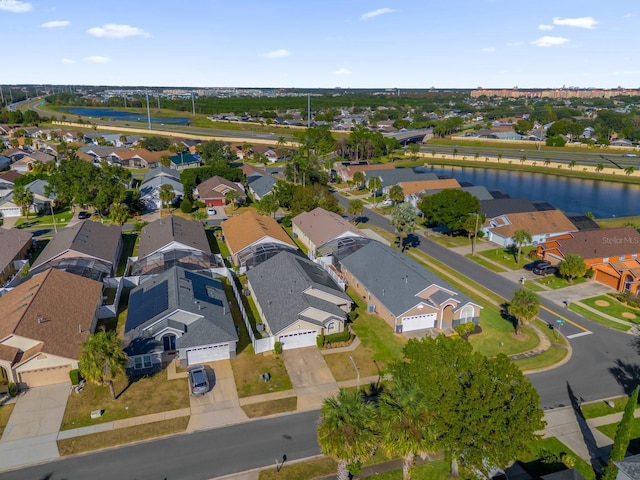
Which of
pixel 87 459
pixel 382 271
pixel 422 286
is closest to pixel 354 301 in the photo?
pixel 382 271

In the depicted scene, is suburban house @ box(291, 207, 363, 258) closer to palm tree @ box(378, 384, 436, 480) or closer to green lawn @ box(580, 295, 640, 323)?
green lawn @ box(580, 295, 640, 323)

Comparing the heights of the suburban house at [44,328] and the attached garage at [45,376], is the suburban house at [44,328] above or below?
above

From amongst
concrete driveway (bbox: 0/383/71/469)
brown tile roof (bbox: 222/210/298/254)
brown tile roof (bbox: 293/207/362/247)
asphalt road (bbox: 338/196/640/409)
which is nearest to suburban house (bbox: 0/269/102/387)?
concrete driveway (bbox: 0/383/71/469)

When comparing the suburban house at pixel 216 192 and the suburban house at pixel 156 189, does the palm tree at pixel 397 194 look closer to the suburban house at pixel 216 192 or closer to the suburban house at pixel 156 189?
the suburban house at pixel 216 192

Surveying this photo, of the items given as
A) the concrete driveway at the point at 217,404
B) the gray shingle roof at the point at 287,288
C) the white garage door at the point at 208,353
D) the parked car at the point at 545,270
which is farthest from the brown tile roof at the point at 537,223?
the concrete driveway at the point at 217,404

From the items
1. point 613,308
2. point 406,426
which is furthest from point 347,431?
point 613,308

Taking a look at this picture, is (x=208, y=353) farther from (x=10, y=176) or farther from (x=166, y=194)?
(x=10, y=176)
